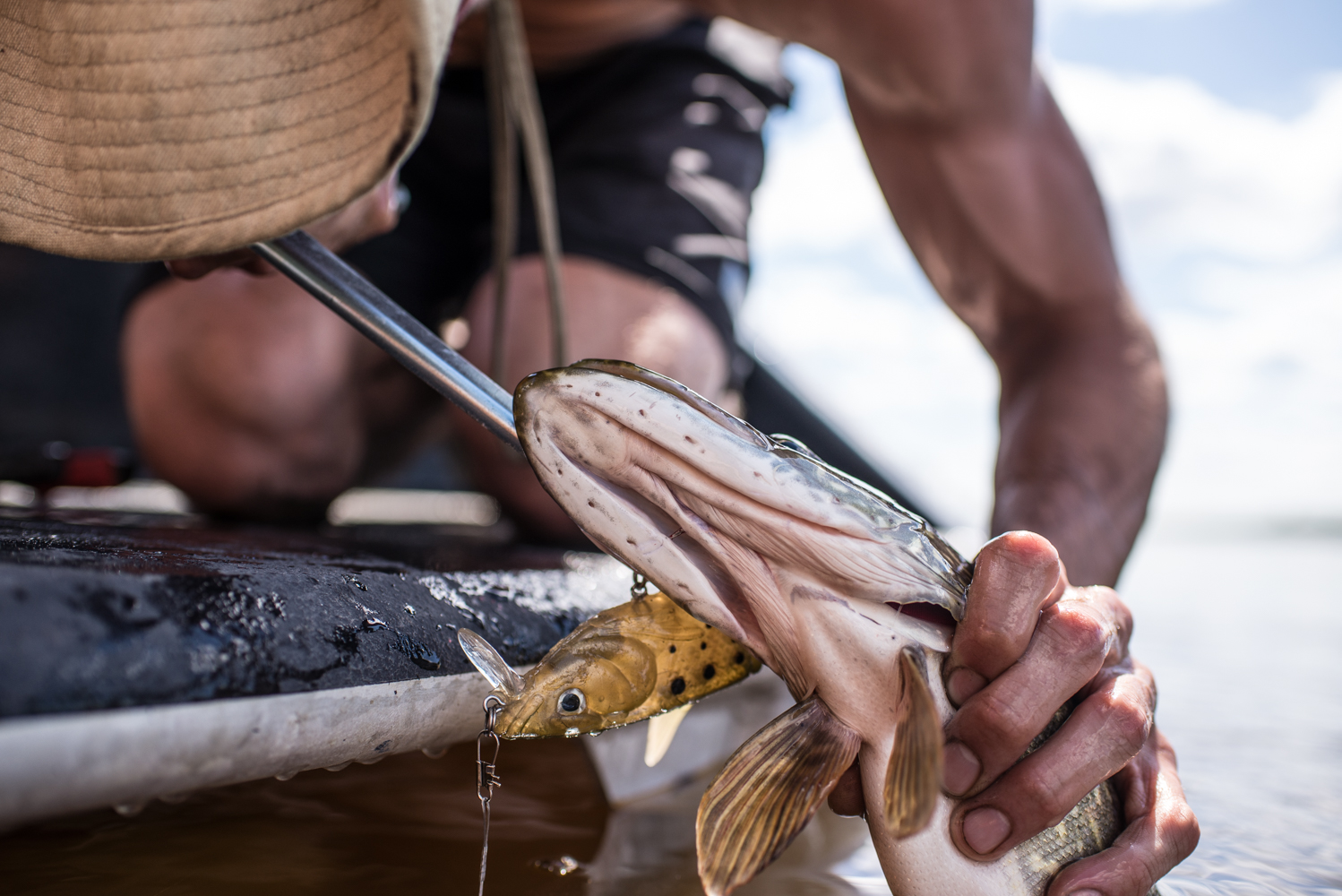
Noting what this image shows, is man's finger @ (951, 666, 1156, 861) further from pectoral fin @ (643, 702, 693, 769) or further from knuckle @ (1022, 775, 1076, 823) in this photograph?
pectoral fin @ (643, 702, 693, 769)

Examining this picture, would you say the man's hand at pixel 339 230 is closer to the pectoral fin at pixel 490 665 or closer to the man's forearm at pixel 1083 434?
the pectoral fin at pixel 490 665

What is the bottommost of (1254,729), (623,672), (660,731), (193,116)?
(1254,729)

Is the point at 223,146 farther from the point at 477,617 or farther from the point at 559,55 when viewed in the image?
the point at 559,55

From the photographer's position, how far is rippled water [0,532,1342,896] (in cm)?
54

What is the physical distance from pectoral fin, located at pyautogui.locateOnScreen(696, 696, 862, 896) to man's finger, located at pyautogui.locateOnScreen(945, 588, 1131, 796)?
58 mm

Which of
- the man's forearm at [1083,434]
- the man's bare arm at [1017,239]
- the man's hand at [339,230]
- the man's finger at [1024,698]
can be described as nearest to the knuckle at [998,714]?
the man's finger at [1024,698]

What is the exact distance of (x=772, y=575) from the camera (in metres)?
0.45

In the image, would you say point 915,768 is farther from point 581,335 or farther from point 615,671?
point 581,335

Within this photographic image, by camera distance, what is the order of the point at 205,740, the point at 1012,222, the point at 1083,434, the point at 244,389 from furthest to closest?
1. the point at 244,389
2. the point at 1012,222
3. the point at 1083,434
4. the point at 205,740

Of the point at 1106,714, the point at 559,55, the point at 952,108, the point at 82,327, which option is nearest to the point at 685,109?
the point at 559,55

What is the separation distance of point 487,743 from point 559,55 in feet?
3.77

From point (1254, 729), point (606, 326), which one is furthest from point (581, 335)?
point (1254, 729)

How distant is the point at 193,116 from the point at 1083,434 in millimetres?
894

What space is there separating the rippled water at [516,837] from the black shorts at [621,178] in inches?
27.9
